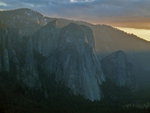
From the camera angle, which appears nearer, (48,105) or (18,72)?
(48,105)

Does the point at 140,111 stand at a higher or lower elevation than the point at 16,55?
lower

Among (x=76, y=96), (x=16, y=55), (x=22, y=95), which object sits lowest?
(x=76, y=96)

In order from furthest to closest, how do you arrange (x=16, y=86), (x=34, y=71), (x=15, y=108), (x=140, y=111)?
(x=34, y=71) → (x=16, y=86) → (x=140, y=111) → (x=15, y=108)

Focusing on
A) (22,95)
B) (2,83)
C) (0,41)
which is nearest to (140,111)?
(22,95)

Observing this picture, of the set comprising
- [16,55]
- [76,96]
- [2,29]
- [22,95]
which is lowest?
[76,96]

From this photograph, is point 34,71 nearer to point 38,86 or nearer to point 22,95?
point 38,86

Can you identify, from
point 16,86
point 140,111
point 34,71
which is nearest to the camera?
point 140,111

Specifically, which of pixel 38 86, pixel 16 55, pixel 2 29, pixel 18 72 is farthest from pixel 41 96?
pixel 2 29

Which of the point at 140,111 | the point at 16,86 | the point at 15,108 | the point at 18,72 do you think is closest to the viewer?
the point at 15,108

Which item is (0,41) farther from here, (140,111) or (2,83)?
(140,111)
